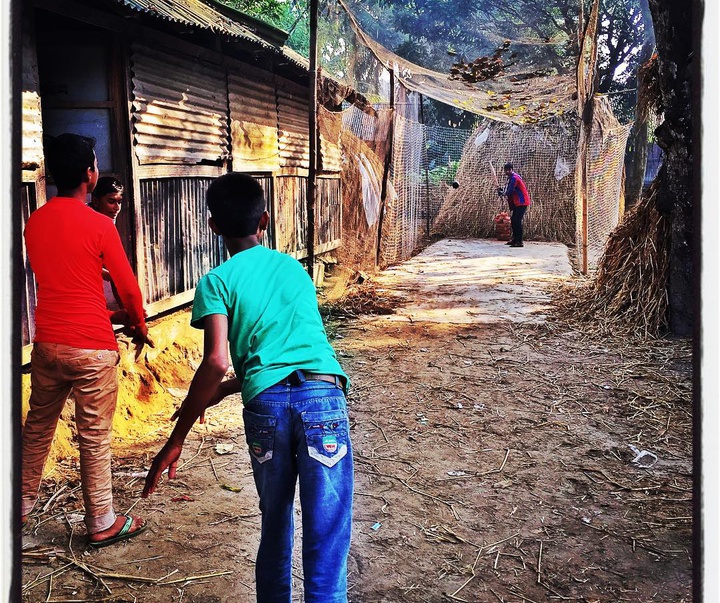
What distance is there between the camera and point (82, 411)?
3049 millimetres

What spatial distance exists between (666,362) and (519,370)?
1.37 meters

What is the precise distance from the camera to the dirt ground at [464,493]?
291 cm

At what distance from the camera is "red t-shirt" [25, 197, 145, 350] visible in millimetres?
2930

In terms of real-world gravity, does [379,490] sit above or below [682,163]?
below

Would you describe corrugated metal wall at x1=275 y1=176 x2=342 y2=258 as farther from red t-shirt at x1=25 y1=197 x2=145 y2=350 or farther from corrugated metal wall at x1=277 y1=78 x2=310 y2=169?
red t-shirt at x1=25 y1=197 x2=145 y2=350

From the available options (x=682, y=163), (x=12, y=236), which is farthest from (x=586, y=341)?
(x=12, y=236)

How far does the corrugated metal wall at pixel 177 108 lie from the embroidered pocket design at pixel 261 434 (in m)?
3.89

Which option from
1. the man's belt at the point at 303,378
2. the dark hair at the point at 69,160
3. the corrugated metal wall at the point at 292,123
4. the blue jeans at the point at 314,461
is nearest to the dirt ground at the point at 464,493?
the blue jeans at the point at 314,461

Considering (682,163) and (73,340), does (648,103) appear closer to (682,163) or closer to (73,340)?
(682,163)

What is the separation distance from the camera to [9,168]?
1.14 meters

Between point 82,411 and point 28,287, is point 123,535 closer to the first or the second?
point 82,411

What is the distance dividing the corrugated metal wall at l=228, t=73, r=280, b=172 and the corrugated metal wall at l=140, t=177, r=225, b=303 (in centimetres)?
91

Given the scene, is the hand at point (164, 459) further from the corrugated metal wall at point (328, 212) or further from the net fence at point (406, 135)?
the corrugated metal wall at point (328, 212)

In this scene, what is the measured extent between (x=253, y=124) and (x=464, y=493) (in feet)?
18.5
